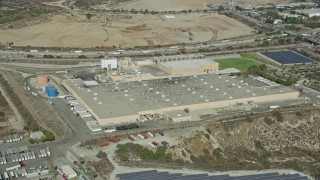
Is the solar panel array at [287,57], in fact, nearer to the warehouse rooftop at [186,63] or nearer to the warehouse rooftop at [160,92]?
the warehouse rooftop at [186,63]

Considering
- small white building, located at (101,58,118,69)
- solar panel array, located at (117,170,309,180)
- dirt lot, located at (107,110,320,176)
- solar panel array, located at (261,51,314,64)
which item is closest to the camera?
solar panel array, located at (117,170,309,180)

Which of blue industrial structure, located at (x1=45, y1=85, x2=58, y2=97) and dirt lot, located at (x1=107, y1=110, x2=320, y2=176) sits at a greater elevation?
blue industrial structure, located at (x1=45, y1=85, x2=58, y2=97)

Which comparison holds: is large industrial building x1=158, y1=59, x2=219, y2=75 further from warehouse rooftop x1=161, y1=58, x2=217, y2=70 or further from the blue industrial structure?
the blue industrial structure

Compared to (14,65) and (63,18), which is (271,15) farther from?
(14,65)

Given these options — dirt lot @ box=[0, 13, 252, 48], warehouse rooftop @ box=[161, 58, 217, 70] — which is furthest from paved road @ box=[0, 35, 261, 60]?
warehouse rooftop @ box=[161, 58, 217, 70]

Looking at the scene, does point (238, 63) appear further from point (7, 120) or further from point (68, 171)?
point (68, 171)
